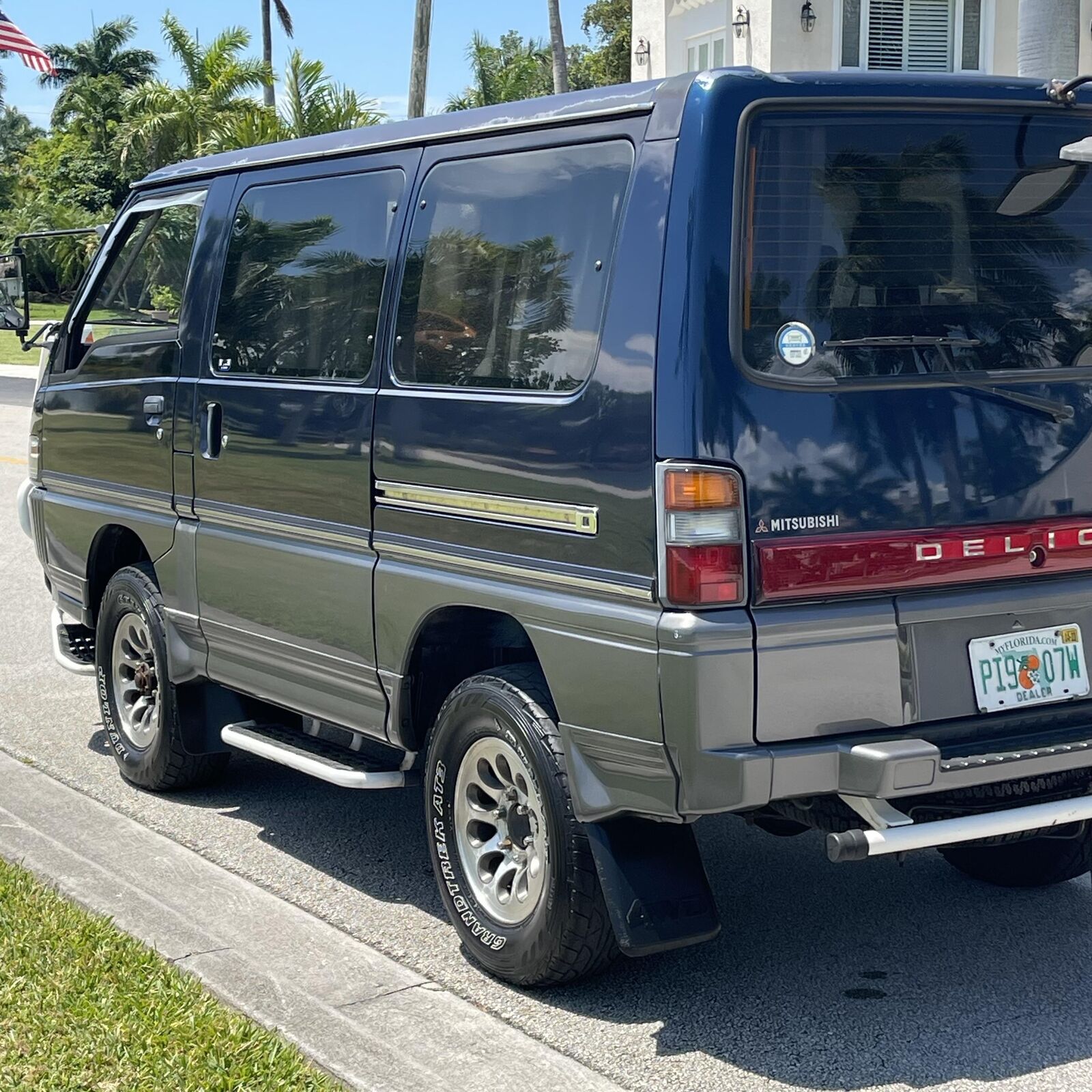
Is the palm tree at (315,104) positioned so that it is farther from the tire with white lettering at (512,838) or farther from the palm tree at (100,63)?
the palm tree at (100,63)

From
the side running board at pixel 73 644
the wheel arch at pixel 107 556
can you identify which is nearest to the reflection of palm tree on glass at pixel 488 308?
the wheel arch at pixel 107 556

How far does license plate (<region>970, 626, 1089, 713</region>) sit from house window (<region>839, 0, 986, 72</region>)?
19087 mm

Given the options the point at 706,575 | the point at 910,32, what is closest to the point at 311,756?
the point at 706,575

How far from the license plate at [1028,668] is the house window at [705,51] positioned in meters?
20.2

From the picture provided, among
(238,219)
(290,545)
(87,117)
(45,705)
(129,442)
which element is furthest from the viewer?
(87,117)

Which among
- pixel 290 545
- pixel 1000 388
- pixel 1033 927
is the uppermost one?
pixel 1000 388

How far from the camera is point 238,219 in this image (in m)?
5.73

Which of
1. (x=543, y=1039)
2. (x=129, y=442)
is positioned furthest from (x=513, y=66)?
(x=543, y=1039)

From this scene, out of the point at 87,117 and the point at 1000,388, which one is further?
the point at 87,117

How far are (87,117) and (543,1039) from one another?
62.6 m

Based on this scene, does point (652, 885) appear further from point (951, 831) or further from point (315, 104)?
point (315, 104)

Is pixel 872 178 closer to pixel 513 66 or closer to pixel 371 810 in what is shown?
pixel 371 810

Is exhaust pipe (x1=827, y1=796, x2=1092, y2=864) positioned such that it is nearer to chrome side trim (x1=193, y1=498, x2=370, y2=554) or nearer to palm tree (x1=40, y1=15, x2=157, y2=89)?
chrome side trim (x1=193, y1=498, x2=370, y2=554)

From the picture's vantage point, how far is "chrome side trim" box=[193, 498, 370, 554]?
491cm
